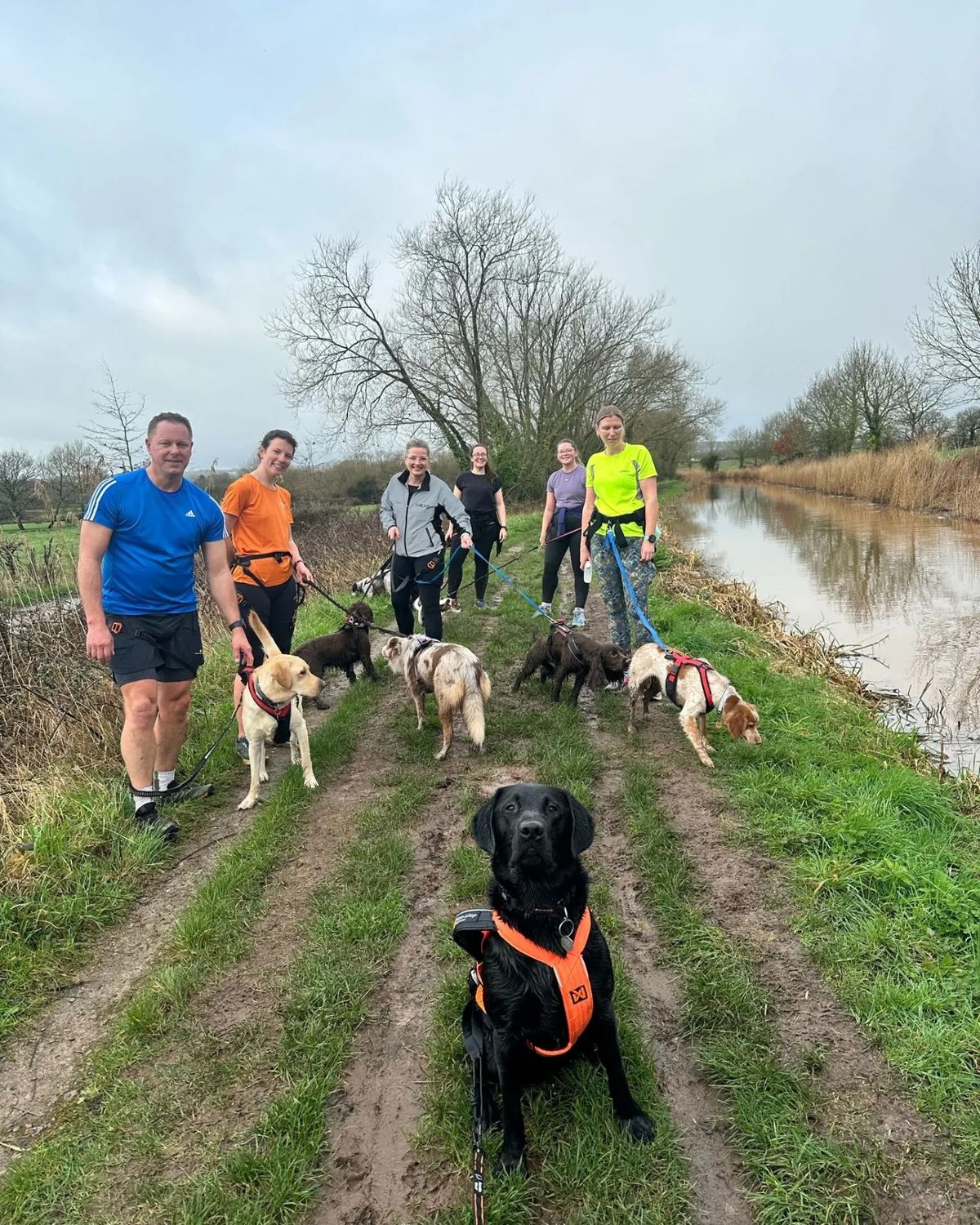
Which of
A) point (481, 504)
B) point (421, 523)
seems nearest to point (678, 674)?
point (421, 523)

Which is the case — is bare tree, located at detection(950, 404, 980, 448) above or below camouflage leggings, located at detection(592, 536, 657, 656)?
above

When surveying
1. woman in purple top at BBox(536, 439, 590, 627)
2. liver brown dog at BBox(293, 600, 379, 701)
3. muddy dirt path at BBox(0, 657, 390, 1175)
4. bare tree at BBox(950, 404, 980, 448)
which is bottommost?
muddy dirt path at BBox(0, 657, 390, 1175)

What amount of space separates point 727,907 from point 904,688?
495 cm

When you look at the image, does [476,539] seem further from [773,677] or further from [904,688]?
[904,688]

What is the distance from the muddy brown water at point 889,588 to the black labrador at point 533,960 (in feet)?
12.8

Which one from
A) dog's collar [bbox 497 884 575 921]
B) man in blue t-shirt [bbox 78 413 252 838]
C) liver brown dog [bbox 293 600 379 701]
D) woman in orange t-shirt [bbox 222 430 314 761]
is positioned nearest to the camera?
dog's collar [bbox 497 884 575 921]

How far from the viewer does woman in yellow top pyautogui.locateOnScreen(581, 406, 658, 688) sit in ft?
18.2

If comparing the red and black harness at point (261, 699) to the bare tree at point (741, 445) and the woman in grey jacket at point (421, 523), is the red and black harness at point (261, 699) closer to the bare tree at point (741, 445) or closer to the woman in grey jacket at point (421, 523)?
the woman in grey jacket at point (421, 523)

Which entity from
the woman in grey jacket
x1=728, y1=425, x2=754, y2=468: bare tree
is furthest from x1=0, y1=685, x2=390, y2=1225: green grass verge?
x1=728, y1=425, x2=754, y2=468: bare tree

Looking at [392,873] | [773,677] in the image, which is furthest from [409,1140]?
[773,677]

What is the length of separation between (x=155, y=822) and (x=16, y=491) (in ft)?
26.7

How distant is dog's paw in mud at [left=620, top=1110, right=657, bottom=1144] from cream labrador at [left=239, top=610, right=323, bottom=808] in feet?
9.90

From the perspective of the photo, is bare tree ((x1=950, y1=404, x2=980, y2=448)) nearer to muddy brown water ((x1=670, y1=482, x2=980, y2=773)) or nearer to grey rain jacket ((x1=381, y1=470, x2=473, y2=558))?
muddy brown water ((x1=670, y1=482, x2=980, y2=773))

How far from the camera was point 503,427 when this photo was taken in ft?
88.2
